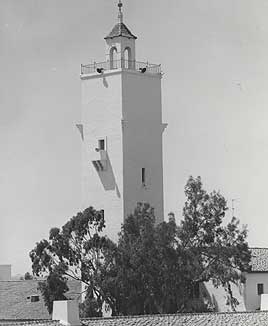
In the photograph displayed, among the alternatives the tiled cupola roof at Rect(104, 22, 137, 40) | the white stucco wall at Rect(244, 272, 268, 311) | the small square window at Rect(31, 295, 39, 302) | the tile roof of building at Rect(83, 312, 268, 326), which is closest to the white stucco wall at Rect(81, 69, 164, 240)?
the tiled cupola roof at Rect(104, 22, 137, 40)

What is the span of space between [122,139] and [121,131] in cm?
35

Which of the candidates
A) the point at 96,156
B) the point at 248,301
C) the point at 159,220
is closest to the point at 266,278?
the point at 248,301

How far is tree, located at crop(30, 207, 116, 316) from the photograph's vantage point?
1970 inches

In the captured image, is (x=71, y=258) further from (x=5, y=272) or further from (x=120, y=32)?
(x=5, y=272)

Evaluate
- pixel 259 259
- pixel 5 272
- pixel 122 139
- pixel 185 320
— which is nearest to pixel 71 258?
pixel 122 139

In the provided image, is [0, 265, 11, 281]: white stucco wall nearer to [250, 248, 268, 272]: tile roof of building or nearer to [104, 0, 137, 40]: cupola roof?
[250, 248, 268, 272]: tile roof of building

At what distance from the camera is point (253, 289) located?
54406 millimetres

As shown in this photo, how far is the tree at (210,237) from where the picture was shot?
166ft

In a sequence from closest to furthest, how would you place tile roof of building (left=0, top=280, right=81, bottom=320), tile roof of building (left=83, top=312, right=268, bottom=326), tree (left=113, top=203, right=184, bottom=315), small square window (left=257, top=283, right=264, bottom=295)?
tile roof of building (left=83, top=312, right=268, bottom=326)
tree (left=113, top=203, right=184, bottom=315)
small square window (left=257, top=283, right=264, bottom=295)
tile roof of building (left=0, top=280, right=81, bottom=320)

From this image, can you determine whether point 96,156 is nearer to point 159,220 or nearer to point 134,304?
point 159,220

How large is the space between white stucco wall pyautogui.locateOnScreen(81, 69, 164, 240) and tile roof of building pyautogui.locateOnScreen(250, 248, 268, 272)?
453cm

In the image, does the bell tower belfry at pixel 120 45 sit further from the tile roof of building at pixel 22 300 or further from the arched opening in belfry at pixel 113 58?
the tile roof of building at pixel 22 300

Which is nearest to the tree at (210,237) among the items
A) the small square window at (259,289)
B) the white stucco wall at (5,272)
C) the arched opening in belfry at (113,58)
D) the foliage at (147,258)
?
the foliage at (147,258)

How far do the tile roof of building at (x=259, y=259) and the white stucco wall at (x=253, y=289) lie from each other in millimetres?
234
